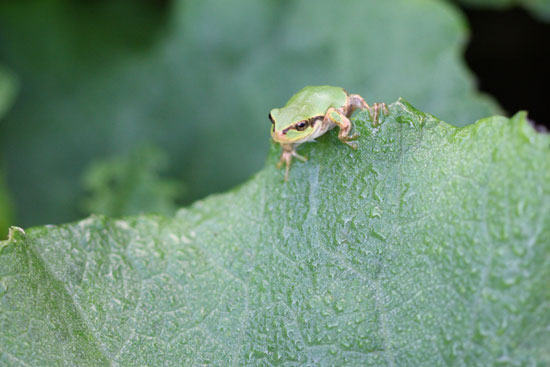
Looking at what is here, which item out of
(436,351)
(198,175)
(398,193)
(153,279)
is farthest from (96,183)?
(436,351)

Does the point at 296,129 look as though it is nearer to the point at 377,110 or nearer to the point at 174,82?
the point at 377,110

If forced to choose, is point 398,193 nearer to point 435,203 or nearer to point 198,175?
point 435,203

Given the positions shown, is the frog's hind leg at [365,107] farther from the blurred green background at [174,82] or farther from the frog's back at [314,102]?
the blurred green background at [174,82]

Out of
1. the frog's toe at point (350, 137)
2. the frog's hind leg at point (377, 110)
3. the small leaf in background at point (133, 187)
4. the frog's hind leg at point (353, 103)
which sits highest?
the small leaf in background at point (133, 187)

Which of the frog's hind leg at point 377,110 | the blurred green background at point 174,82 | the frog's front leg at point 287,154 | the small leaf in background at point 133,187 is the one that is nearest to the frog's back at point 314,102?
the frog's front leg at point 287,154

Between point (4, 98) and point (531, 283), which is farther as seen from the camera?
point (4, 98)
